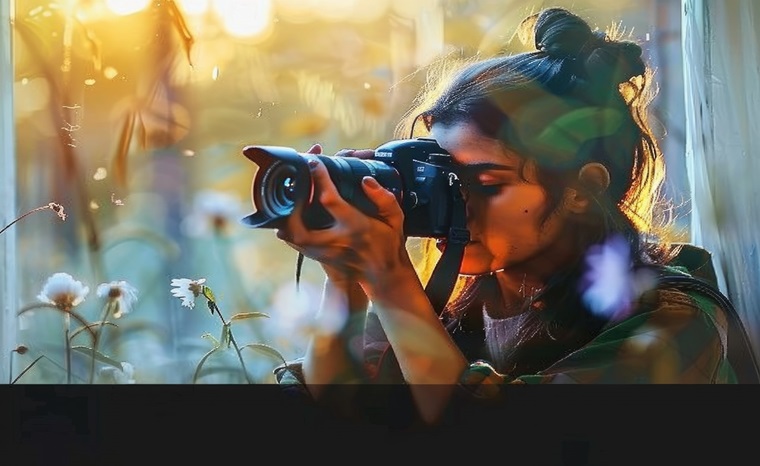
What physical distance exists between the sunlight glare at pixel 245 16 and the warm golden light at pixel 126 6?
17 centimetres

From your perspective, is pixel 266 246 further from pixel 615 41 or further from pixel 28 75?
pixel 615 41

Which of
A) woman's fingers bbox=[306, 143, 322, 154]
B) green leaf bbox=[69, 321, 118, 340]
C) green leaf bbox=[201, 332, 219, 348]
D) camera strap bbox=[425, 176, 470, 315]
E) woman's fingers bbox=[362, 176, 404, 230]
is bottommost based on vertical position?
green leaf bbox=[201, 332, 219, 348]

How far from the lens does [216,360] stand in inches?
74.4

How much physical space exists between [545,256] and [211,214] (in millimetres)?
795

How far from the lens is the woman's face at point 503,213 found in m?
1.82

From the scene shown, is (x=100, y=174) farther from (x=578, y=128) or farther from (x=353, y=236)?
(x=578, y=128)

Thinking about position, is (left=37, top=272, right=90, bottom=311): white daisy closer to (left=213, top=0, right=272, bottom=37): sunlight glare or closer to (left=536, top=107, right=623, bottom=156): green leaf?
(left=213, top=0, right=272, bottom=37): sunlight glare

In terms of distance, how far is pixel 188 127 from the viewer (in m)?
1.89

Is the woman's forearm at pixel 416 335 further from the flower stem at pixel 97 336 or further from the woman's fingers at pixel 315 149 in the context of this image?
the flower stem at pixel 97 336

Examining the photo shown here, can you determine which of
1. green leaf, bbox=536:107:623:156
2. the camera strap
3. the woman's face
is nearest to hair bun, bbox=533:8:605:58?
green leaf, bbox=536:107:623:156

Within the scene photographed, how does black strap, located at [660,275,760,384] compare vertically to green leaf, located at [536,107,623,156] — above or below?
below

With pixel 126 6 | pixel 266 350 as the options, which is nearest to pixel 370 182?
pixel 266 350

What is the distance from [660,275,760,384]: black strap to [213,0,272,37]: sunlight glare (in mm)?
1121

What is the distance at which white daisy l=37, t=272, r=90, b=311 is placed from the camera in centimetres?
190
